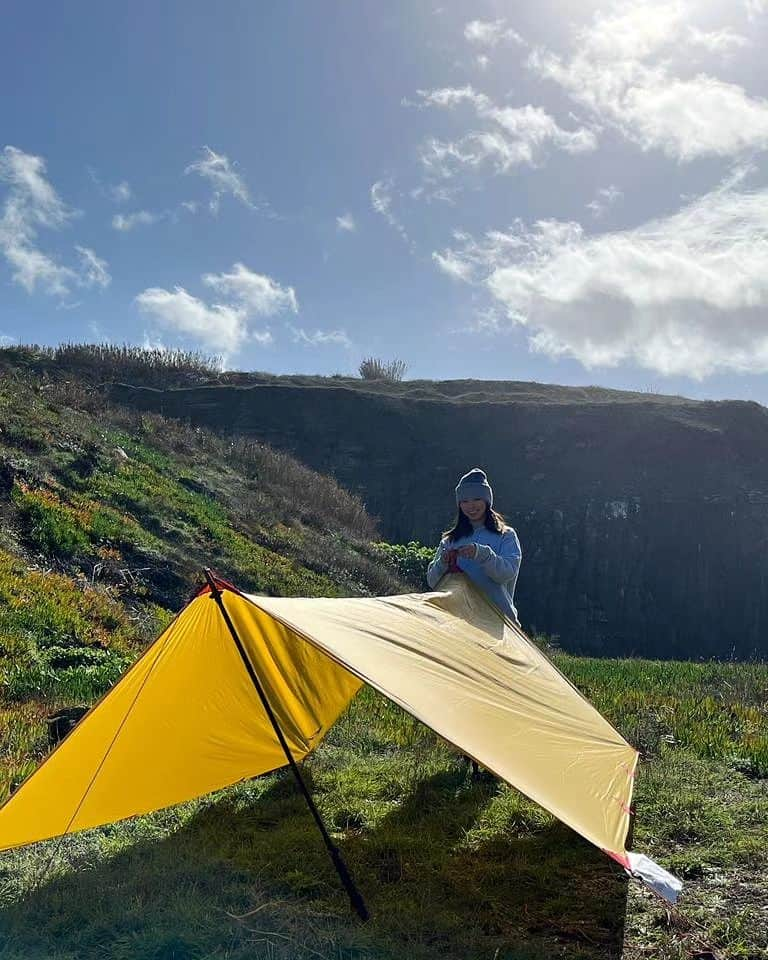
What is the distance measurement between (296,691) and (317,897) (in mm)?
1581

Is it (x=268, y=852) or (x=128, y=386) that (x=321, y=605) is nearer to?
(x=268, y=852)

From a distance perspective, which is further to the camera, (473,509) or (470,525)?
(470,525)

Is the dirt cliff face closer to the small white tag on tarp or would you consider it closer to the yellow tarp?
the yellow tarp

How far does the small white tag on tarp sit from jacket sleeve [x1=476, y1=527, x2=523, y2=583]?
1.99 m

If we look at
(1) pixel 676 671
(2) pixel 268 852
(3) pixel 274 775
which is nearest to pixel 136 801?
(2) pixel 268 852

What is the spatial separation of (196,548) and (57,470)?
2.80 meters

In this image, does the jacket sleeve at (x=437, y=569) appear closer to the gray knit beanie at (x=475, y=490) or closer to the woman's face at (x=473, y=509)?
the woman's face at (x=473, y=509)

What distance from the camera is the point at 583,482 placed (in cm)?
3516

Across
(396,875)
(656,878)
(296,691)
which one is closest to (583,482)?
(296,691)

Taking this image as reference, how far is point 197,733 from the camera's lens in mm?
4367

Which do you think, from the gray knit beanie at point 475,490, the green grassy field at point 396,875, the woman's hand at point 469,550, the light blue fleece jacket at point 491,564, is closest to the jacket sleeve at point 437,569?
the light blue fleece jacket at point 491,564

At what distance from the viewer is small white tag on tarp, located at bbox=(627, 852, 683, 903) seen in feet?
9.69

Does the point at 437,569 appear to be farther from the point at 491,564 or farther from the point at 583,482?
the point at 583,482

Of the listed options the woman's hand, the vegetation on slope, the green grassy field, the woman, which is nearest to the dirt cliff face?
the vegetation on slope
